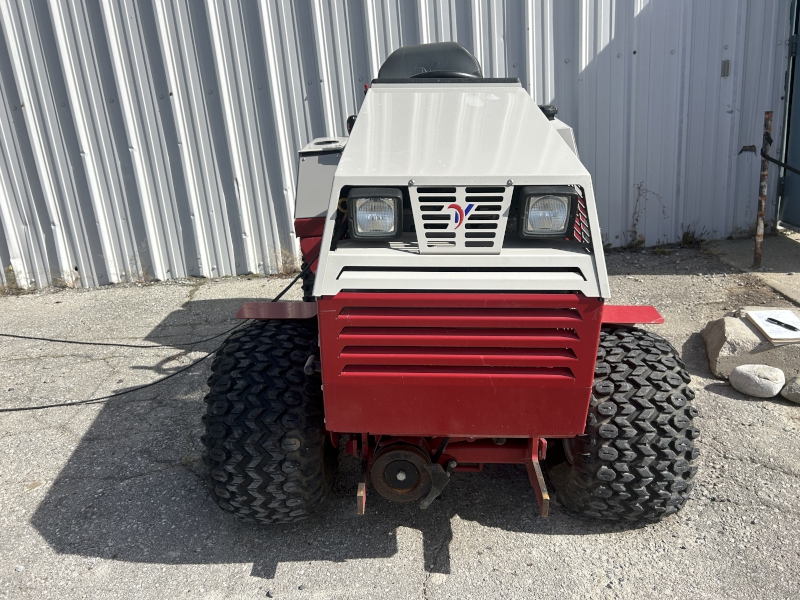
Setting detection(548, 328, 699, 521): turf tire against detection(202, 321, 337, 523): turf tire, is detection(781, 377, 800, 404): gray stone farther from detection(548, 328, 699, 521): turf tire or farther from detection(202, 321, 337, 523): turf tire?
detection(202, 321, 337, 523): turf tire

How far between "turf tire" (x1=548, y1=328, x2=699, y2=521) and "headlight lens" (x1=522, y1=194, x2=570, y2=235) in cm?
67

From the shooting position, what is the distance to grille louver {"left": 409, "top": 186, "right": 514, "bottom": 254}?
6.89 ft

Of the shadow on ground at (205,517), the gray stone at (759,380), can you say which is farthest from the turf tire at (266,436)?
the gray stone at (759,380)

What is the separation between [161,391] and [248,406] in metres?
1.83

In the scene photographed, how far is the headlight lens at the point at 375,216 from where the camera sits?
2121 mm

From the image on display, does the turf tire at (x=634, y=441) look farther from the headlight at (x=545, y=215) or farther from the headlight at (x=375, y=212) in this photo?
the headlight at (x=375, y=212)

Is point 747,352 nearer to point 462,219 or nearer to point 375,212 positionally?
point 462,219

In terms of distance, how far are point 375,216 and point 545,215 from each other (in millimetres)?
569

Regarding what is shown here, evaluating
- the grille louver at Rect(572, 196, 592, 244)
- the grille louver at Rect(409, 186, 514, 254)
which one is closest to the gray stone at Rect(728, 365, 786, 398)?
the grille louver at Rect(572, 196, 592, 244)

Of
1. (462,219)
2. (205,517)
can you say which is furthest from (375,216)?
(205,517)

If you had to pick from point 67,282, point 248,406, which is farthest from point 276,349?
point 67,282

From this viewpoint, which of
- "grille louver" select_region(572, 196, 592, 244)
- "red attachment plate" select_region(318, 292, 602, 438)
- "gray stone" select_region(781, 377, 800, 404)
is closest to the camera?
"red attachment plate" select_region(318, 292, 602, 438)

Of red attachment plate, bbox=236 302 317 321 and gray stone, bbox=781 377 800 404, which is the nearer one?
red attachment plate, bbox=236 302 317 321

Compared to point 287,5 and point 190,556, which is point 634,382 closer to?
point 190,556
